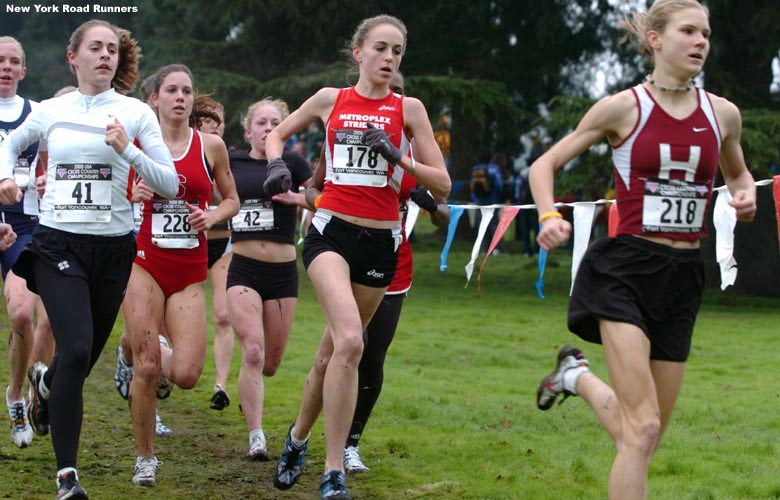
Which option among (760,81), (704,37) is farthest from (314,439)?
(760,81)

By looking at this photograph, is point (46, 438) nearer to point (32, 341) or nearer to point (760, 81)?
point (32, 341)

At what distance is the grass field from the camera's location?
20.8 feet

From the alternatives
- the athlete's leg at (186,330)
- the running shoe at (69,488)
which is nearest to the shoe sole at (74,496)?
the running shoe at (69,488)

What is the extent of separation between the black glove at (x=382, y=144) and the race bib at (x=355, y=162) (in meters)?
0.16

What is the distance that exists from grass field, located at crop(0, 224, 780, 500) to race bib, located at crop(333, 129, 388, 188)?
5.41 feet

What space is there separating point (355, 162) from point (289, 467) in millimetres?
1635

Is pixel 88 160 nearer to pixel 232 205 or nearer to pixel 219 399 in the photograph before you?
pixel 232 205

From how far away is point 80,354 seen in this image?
5.60 metres

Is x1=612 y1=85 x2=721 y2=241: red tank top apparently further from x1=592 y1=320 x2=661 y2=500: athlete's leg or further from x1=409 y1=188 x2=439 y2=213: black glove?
x1=409 y1=188 x2=439 y2=213: black glove

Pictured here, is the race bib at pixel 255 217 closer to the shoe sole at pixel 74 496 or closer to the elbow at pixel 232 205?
the elbow at pixel 232 205

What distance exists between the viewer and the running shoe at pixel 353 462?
682cm

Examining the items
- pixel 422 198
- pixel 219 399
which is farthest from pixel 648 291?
pixel 219 399

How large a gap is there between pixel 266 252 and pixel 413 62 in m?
15.4

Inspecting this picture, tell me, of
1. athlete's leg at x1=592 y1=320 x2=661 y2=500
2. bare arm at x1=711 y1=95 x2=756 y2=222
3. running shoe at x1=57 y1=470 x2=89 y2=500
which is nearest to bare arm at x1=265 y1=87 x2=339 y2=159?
running shoe at x1=57 y1=470 x2=89 y2=500
